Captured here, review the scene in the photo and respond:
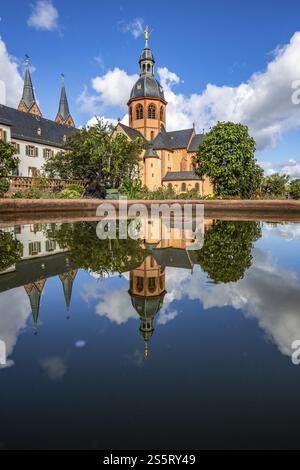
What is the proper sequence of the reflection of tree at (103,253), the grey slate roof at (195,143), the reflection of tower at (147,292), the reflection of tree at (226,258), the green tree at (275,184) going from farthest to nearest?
the green tree at (275,184)
the grey slate roof at (195,143)
the reflection of tree at (103,253)
the reflection of tree at (226,258)
the reflection of tower at (147,292)

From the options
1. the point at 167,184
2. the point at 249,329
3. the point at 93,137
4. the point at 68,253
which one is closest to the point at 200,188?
the point at 167,184

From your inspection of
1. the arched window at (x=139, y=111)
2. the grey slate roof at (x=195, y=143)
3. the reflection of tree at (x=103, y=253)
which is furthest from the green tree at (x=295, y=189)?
the reflection of tree at (x=103, y=253)

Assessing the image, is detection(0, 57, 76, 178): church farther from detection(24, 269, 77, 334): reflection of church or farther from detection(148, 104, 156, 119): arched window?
detection(24, 269, 77, 334): reflection of church

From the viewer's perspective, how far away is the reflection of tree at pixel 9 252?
5.85m

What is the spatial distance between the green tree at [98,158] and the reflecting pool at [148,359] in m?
29.1

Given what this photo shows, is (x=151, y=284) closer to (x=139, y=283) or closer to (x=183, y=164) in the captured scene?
(x=139, y=283)

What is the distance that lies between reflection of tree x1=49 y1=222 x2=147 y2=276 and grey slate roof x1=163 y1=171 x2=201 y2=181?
162 ft

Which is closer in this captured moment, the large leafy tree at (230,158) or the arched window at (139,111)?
the large leafy tree at (230,158)

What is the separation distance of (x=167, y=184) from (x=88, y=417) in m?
57.5

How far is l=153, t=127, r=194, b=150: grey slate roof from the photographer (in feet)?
195

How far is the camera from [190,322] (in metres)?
3.14

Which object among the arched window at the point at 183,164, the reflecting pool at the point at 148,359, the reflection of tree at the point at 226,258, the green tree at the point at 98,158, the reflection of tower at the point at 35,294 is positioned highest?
the arched window at the point at 183,164

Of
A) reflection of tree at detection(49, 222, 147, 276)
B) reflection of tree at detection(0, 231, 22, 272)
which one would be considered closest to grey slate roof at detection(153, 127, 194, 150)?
reflection of tree at detection(49, 222, 147, 276)

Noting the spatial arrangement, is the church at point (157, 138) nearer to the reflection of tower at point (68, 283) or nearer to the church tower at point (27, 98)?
the church tower at point (27, 98)
